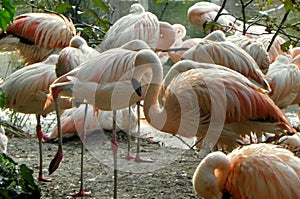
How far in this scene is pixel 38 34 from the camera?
5.89 m

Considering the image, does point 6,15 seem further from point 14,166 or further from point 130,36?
point 130,36

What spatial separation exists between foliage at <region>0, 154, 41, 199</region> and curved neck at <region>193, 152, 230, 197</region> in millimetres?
885

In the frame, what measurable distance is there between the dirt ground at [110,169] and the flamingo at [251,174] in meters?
0.94

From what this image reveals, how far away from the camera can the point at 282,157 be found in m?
3.04

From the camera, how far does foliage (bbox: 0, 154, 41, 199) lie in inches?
126

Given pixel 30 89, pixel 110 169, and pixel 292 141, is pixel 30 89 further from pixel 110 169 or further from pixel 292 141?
pixel 292 141

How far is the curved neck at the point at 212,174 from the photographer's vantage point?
→ 3.07 m

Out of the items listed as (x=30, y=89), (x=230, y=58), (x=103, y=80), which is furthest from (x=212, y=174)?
(x=30, y=89)

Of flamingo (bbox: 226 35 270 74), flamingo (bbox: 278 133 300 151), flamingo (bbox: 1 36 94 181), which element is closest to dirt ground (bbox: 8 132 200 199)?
flamingo (bbox: 1 36 94 181)

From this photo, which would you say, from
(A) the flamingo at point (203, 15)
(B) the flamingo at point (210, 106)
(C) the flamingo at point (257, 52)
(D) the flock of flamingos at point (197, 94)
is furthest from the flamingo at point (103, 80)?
(A) the flamingo at point (203, 15)

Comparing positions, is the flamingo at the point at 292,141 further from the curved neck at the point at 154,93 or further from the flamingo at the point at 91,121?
the flamingo at the point at 91,121

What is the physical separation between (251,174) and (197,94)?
949 millimetres

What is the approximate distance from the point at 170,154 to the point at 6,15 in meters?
3.43

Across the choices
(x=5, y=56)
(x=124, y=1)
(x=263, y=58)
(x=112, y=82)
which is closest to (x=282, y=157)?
(x=112, y=82)
